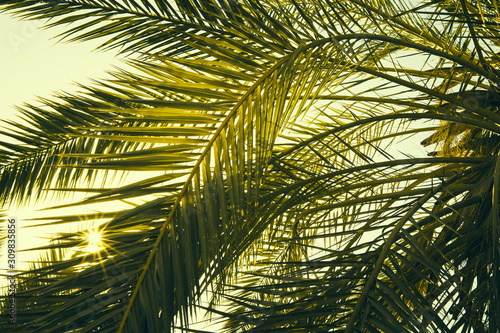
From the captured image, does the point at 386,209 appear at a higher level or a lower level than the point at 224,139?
lower

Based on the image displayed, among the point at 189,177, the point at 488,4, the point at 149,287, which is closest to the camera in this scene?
the point at 149,287

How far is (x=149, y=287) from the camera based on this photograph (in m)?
1.45

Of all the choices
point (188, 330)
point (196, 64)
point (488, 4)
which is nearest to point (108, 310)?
Answer: point (188, 330)

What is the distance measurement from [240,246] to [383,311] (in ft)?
2.11

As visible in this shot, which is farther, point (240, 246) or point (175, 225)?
point (240, 246)

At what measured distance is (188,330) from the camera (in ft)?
4.90

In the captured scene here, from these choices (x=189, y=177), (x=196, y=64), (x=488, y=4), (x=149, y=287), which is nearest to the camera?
(x=149, y=287)

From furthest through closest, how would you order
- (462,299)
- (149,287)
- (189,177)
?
1. (462,299)
2. (189,177)
3. (149,287)

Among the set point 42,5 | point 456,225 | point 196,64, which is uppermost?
point 42,5

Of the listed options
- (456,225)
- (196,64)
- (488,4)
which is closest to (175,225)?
(196,64)

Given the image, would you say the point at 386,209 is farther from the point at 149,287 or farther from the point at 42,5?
the point at 42,5

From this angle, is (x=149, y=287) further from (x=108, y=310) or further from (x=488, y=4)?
(x=488, y=4)

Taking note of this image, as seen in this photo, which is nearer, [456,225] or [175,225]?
[175,225]

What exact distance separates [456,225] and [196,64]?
4.68 feet
